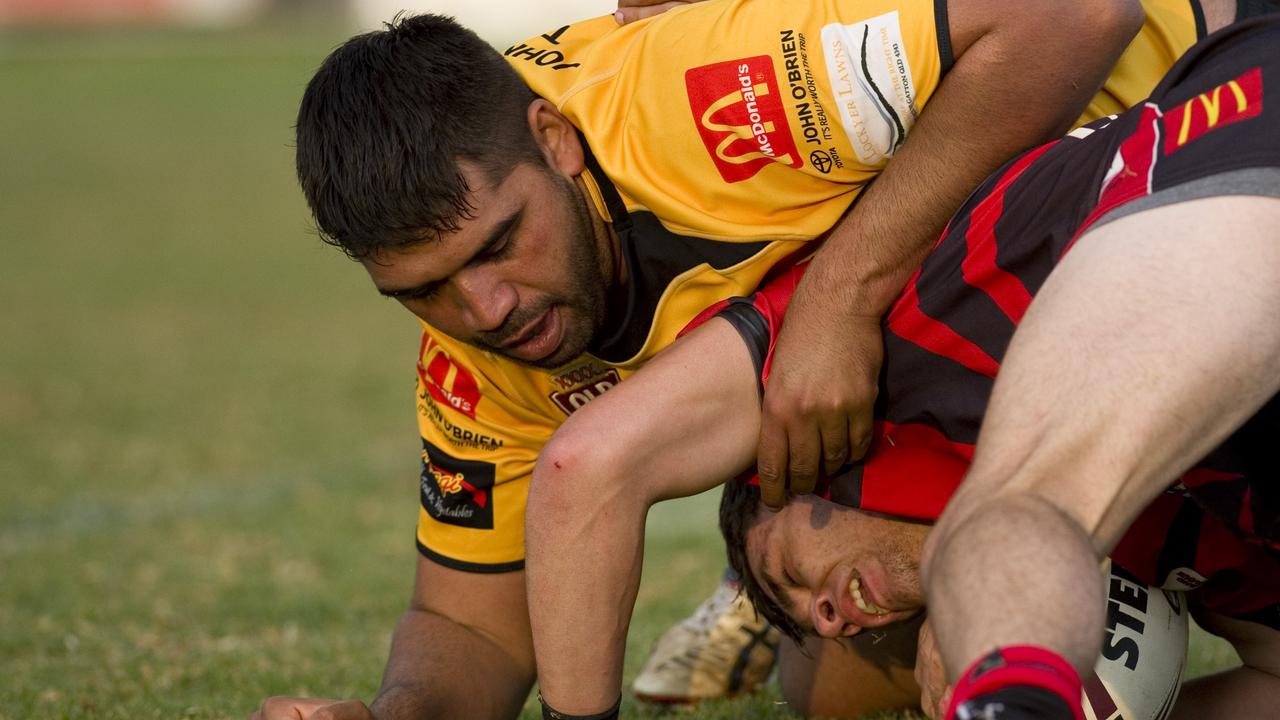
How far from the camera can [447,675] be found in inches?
133

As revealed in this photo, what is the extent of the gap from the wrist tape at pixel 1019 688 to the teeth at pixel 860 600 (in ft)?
4.36

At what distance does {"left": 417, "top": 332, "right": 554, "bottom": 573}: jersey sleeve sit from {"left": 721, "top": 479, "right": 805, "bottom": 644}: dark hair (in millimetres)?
531

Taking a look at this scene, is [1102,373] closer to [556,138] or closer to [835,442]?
[835,442]

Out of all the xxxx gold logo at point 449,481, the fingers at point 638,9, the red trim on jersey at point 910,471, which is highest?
the fingers at point 638,9

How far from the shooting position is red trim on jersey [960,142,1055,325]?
2666mm

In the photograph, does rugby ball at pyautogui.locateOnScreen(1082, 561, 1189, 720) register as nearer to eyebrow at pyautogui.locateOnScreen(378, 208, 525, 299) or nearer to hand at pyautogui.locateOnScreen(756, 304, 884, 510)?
hand at pyautogui.locateOnScreen(756, 304, 884, 510)

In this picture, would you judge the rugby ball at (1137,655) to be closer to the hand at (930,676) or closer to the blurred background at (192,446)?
the hand at (930,676)

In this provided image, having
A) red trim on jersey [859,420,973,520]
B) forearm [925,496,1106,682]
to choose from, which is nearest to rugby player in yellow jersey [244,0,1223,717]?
red trim on jersey [859,420,973,520]

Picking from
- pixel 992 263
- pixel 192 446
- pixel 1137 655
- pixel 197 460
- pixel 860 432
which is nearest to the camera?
pixel 992 263

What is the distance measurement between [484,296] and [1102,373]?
1.57 m

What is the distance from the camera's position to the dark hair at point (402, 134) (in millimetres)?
3135

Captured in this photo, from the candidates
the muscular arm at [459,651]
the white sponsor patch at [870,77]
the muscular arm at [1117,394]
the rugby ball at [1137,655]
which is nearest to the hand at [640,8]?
the white sponsor patch at [870,77]

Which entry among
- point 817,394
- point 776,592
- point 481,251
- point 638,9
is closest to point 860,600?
point 776,592

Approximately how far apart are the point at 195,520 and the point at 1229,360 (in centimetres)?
554
